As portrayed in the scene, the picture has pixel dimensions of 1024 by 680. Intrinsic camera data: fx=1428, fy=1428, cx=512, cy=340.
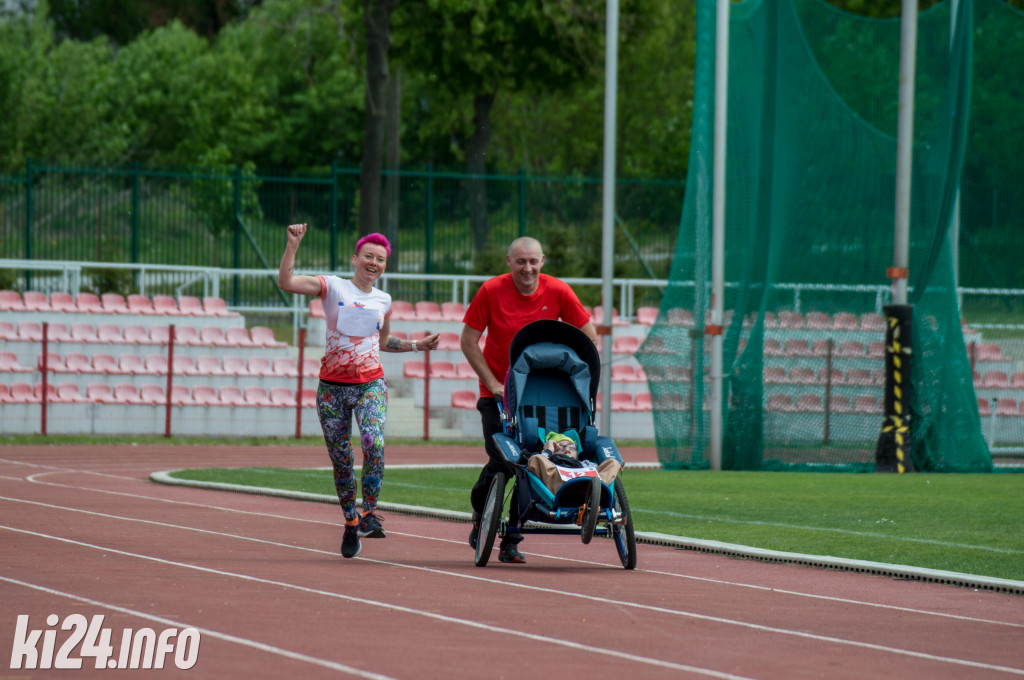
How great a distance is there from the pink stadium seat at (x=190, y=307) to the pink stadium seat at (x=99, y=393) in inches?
147

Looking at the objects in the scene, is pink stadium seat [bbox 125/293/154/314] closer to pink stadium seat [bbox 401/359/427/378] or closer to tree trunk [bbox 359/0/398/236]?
pink stadium seat [bbox 401/359/427/378]

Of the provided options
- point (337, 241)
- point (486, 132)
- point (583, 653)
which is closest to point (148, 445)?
point (337, 241)

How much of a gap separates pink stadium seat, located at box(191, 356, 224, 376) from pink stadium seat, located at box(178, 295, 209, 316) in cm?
271

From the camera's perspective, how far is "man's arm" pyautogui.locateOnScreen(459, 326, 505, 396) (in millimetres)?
8516

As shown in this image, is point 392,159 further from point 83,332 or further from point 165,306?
point 83,332

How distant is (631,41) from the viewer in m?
33.8

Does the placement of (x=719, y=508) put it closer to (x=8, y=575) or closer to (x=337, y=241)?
(x=8, y=575)

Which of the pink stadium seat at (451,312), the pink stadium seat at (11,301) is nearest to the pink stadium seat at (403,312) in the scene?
the pink stadium seat at (451,312)

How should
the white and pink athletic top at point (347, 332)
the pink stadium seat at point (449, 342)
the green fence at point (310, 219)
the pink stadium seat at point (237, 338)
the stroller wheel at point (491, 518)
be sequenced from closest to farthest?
the stroller wheel at point (491, 518) < the white and pink athletic top at point (347, 332) < the pink stadium seat at point (237, 338) < the pink stadium seat at point (449, 342) < the green fence at point (310, 219)

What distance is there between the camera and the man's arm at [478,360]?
8.52 meters

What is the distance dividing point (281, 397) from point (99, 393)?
104 inches

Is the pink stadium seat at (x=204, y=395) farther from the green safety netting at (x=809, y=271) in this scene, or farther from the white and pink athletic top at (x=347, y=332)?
the white and pink athletic top at (x=347, y=332)

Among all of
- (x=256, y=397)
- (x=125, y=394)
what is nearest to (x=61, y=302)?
(x=125, y=394)

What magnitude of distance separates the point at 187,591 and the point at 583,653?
2.35 metres
